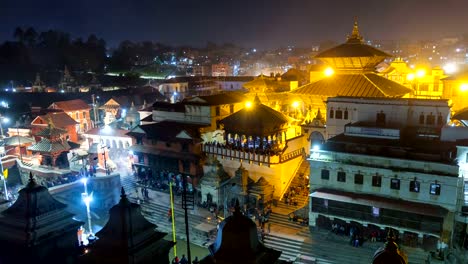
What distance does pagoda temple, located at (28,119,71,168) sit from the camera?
1795 inches

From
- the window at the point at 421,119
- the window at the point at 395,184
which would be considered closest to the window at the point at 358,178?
the window at the point at 395,184

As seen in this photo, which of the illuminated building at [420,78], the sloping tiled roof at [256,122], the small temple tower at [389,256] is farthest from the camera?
Result: the illuminated building at [420,78]

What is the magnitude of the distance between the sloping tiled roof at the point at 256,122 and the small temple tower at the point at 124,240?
28669mm

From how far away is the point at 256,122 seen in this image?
122 feet

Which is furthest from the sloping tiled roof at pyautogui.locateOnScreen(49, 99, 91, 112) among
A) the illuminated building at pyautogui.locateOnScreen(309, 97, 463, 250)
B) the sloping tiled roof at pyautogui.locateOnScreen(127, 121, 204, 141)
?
the illuminated building at pyautogui.locateOnScreen(309, 97, 463, 250)

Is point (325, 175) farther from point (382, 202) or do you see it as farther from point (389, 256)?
point (389, 256)

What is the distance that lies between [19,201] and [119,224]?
2.65 metres

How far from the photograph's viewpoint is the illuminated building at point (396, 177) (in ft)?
86.5

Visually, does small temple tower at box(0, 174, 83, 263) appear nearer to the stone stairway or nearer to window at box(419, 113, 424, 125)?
the stone stairway

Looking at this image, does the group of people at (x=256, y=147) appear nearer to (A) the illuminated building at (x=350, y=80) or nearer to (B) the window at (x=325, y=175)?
(B) the window at (x=325, y=175)

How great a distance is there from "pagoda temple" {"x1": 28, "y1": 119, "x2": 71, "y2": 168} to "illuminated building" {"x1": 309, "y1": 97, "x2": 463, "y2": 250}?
3066cm

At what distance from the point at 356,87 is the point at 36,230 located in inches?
1495

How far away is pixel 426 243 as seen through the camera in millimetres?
26578

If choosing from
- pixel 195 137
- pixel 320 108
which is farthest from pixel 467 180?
pixel 195 137
